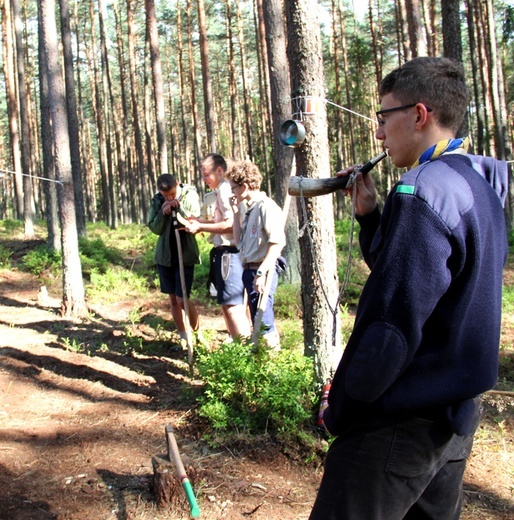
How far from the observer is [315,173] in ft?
14.7

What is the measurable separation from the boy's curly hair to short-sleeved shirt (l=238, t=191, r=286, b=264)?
0.17 meters

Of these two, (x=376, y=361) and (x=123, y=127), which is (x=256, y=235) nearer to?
(x=376, y=361)

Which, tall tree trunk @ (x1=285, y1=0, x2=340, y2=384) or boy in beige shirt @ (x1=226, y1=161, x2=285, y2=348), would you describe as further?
boy in beige shirt @ (x1=226, y1=161, x2=285, y2=348)

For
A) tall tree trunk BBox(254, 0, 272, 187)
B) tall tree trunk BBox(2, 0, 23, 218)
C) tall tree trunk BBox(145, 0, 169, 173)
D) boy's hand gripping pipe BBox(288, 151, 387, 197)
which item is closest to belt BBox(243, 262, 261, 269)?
boy's hand gripping pipe BBox(288, 151, 387, 197)

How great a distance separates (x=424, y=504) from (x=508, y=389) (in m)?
4.45

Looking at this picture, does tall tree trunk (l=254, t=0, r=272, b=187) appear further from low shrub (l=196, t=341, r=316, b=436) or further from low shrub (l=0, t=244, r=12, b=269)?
low shrub (l=196, t=341, r=316, b=436)

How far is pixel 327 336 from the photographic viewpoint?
460 cm

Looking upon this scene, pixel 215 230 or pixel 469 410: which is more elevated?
pixel 215 230

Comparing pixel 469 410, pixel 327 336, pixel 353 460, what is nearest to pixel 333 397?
pixel 353 460

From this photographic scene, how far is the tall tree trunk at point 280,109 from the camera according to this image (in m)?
9.20

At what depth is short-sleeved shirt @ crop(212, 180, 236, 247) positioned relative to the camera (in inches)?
228

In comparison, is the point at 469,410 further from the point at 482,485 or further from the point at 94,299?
the point at 94,299

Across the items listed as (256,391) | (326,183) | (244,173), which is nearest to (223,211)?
(244,173)

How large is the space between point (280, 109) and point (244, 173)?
440cm
